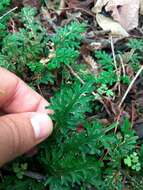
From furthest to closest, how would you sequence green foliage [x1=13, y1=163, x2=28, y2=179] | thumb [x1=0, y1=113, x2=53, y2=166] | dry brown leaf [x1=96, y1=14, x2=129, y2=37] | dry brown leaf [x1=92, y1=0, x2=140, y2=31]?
dry brown leaf [x1=92, y1=0, x2=140, y2=31] < dry brown leaf [x1=96, y1=14, x2=129, y2=37] < green foliage [x1=13, y1=163, x2=28, y2=179] < thumb [x1=0, y1=113, x2=53, y2=166]

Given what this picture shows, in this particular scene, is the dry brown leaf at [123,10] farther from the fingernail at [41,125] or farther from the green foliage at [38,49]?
the fingernail at [41,125]

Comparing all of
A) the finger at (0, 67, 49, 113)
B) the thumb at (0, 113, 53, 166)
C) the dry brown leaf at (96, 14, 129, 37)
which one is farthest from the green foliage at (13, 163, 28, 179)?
the dry brown leaf at (96, 14, 129, 37)

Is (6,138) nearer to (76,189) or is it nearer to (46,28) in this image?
(76,189)

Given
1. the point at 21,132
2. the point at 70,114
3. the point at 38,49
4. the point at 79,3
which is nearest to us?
the point at 21,132

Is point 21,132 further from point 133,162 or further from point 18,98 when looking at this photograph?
point 133,162

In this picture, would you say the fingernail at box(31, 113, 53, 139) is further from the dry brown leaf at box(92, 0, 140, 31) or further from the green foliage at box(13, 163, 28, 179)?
the dry brown leaf at box(92, 0, 140, 31)

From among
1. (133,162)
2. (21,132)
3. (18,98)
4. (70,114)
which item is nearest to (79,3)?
(18,98)

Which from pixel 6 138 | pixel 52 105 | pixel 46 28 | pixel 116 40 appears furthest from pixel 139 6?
pixel 6 138
